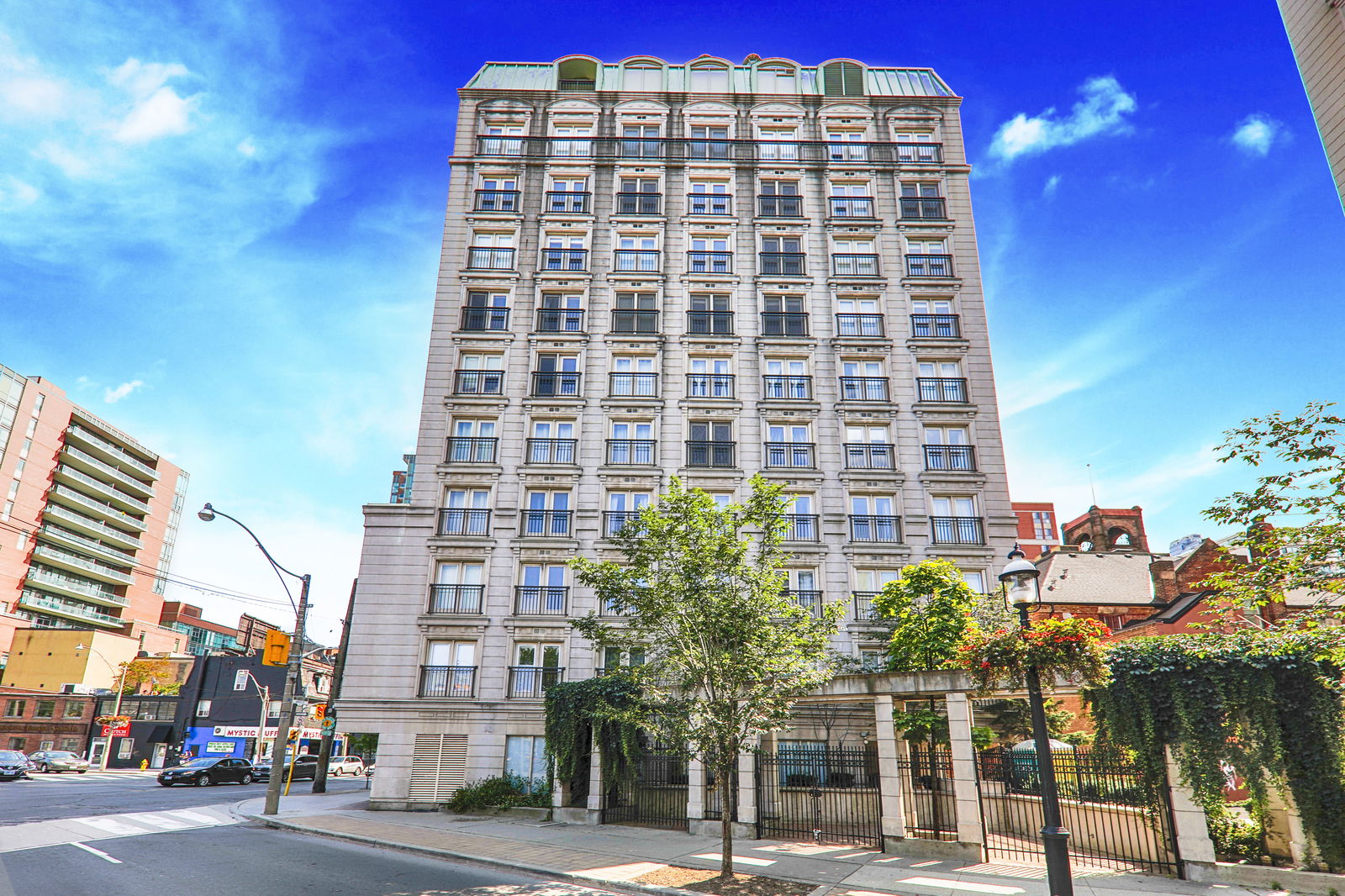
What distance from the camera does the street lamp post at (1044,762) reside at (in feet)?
36.1

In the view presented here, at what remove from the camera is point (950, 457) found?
106 ft

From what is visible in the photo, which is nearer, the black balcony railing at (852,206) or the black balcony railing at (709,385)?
the black balcony railing at (709,385)

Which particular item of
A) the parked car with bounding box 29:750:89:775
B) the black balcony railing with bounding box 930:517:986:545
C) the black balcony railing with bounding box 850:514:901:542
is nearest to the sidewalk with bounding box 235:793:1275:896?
the black balcony railing with bounding box 850:514:901:542

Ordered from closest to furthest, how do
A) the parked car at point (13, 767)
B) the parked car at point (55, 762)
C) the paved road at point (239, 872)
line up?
the paved road at point (239, 872) → the parked car at point (13, 767) → the parked car at point (55, 762)

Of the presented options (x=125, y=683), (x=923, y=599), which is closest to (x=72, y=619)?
(x=125, y=683)

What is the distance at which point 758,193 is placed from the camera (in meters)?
37.8

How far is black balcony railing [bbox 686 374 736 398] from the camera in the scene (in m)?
33.5

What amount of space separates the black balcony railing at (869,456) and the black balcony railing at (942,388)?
10.2ft

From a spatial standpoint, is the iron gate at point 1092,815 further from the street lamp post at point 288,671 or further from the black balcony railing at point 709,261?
the black balcony railing at point 709,261

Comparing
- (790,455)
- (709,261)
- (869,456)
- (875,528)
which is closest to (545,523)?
(790,455)

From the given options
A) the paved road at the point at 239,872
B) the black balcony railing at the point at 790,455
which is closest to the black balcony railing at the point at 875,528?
the black balcony railing at the point at 790,455

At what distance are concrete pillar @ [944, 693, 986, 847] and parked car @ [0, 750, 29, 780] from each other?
48944 mm

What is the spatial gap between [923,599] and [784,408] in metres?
10.0

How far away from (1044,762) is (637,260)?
2946 centimetres
